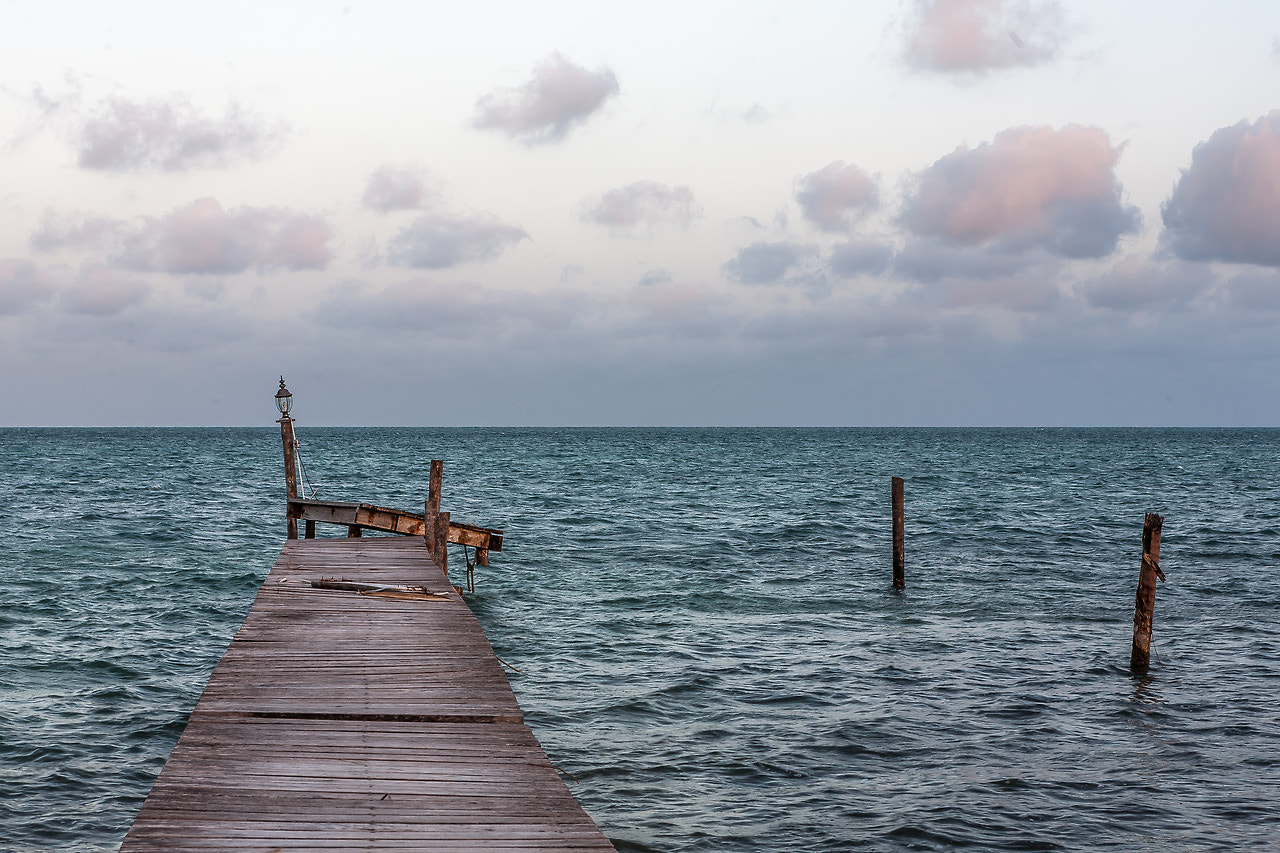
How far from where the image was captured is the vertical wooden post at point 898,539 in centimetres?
2184

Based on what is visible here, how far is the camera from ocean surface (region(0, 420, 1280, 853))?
9570 mm

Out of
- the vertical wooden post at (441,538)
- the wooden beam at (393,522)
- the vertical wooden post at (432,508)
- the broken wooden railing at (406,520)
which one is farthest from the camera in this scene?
the wooden beam at (393,522)

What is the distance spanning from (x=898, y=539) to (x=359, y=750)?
1711 cm

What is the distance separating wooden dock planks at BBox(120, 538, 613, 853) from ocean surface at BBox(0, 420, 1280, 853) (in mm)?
1831

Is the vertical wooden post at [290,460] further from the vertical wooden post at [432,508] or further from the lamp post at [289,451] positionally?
the vertical wooden post at [432,508]

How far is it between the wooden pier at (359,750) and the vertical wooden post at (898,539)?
39.2ft

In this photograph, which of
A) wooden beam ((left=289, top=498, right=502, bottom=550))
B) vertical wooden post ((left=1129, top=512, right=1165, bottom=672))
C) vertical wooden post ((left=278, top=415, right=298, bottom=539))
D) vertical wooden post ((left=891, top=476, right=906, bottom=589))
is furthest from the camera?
vertical wooden post ((left=891, top=476, right=906, bottom=589))

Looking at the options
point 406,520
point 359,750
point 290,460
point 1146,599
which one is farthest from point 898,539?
point 359,750

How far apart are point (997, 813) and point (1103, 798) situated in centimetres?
125

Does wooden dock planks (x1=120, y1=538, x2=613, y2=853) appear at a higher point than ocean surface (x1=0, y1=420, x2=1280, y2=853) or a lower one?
higher

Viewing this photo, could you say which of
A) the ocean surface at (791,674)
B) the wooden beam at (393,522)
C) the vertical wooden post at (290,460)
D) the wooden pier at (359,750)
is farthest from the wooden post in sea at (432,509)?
the wooden pier at (359,750)

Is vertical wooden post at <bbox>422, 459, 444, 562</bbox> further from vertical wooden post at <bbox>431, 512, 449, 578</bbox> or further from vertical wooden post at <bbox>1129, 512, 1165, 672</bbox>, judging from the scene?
vertical wooden post at <bbox>1129, 512, 1165, 672</bbox>

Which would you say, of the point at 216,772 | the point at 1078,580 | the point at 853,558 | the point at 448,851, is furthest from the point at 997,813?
the point at 853,558

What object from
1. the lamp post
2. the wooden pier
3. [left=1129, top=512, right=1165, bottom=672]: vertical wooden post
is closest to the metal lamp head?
the lamp post
